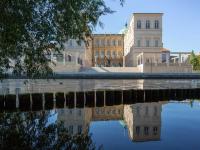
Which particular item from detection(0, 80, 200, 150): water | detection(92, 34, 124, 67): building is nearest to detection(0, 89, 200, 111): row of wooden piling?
detection(0, 80, 200, 150): water

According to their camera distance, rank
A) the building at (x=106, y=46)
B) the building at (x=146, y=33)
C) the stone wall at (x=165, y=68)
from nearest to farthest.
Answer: the stone wall at (x=165, y=68)
the building at (x=146, y=33)
the building at (x=106, y=46)

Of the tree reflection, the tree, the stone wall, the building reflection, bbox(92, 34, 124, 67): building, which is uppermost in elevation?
bbox(92, 34, 124, 67): building

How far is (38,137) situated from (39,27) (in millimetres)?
3894

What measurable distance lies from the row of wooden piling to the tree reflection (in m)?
6.91

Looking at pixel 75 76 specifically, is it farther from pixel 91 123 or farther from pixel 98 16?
pixel 98 16

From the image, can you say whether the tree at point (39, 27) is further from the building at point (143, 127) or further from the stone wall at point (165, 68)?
the stone wall at point (165, 68)

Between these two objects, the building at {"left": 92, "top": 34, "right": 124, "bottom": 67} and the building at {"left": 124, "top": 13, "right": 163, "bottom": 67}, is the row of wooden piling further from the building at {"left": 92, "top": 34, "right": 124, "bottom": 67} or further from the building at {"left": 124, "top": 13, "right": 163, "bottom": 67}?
the building at {"left": 92, "top": 34, "right": 124, "bottom": 67}

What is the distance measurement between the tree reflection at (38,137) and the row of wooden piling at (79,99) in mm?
6912

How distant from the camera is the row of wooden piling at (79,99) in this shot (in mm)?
23531

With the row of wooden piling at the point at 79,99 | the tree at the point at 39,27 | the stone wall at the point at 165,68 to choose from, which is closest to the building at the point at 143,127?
the tree at the point at 39,27

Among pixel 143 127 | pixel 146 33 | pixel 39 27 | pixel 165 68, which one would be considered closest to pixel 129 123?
pixel 143 127

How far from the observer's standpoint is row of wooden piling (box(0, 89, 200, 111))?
23531 millimetres

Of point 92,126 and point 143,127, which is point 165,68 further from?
point 143,127

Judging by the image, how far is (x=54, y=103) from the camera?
82.7ft
